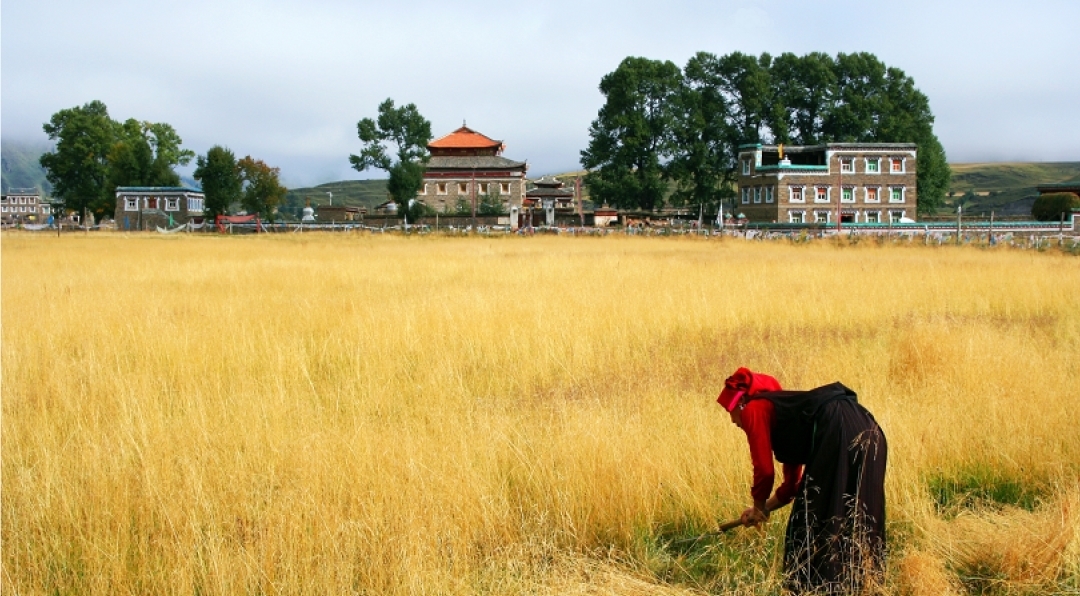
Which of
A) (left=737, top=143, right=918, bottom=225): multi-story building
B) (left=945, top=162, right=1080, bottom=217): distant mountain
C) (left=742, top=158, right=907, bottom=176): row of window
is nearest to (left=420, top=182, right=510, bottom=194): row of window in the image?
(left=737, top=143, right=918, bottom=225): multi-story building

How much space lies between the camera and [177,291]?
16.5m

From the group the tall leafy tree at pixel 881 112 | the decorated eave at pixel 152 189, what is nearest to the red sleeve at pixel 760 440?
the tall leafy tree at pixel 881 112

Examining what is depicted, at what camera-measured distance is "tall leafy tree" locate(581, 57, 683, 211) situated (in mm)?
73312

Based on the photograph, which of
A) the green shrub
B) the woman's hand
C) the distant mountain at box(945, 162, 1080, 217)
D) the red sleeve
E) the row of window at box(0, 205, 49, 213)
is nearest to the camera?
the red sleeve

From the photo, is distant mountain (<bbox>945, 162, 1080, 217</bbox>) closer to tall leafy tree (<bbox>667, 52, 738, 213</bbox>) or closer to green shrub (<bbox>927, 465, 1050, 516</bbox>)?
tall leafy tree (<bbox>667, 52, 738, 213</bbox>)

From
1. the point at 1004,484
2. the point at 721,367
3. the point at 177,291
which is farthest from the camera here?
the point at 177,291

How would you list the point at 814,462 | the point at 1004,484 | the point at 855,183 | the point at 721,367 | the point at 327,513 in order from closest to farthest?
the point at 814,462 < the point at 327,513 < the point at 1004,484 < the point at 721,367 < the point at 855,183

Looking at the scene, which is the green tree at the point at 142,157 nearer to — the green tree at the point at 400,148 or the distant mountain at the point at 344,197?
the green tree at the point at 400,148

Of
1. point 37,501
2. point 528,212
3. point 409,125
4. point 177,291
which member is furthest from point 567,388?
point 528,212

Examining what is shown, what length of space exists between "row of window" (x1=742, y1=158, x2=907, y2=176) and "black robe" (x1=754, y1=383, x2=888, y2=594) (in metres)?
70.1

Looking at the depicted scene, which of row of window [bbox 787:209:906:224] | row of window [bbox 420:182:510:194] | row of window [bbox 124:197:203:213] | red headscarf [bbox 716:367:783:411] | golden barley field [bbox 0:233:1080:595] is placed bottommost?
golden barley field [bbox 0:233:1080:595]

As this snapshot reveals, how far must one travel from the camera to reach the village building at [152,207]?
79.4 m

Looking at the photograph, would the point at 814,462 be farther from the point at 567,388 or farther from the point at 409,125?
the point at 409,125

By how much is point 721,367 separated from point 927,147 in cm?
7652
